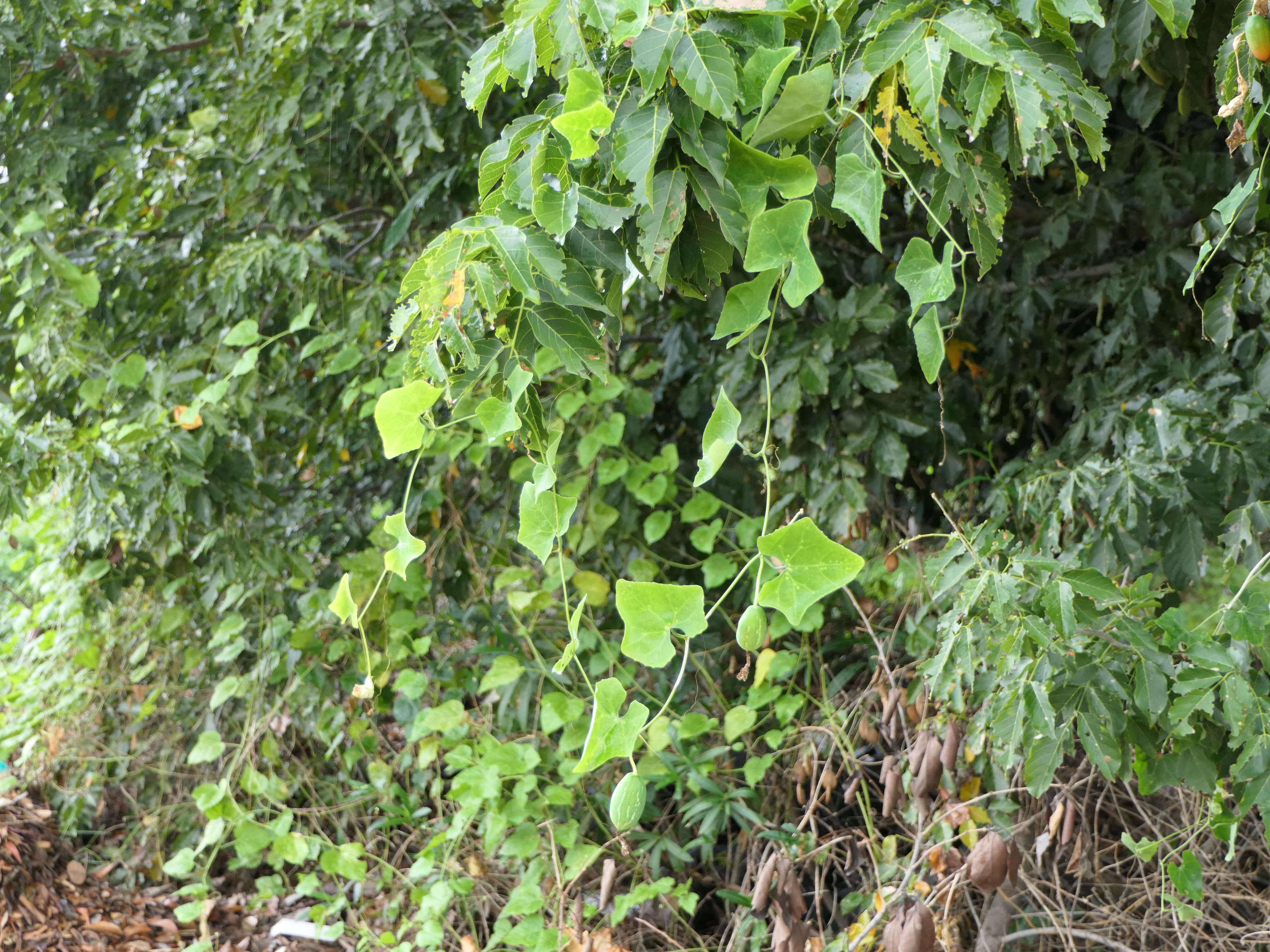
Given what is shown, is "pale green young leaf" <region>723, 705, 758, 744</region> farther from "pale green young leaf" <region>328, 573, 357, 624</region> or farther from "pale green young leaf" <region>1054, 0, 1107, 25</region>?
"pale green young leaf" <region>1054, 0, 1107, 25</region>

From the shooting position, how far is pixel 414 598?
2258 mm

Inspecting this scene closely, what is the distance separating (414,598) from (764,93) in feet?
6.11

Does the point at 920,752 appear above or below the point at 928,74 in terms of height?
below

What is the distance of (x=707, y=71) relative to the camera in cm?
54

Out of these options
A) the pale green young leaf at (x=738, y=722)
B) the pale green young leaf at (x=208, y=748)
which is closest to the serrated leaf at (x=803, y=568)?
the pale green young leaf at (x=738, y=722)

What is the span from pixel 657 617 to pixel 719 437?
11 cm

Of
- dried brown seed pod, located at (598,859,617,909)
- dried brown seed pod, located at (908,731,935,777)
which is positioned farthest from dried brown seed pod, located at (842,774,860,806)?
dried brown seed pod, located at (598,859,617,909)

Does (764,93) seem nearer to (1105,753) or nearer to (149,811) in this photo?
(1105,753)

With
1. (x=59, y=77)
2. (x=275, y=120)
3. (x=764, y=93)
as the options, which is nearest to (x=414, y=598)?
(x=275, y=120)

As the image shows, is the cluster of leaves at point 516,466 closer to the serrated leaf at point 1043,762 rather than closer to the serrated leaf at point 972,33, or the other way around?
the serrated leaf at point 1043,762

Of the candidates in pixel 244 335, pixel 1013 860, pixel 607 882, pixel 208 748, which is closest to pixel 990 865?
pixel 1013 860

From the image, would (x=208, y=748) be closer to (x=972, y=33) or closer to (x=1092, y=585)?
(x=1092, y=585)

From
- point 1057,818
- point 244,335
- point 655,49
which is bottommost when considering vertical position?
point 1057,818

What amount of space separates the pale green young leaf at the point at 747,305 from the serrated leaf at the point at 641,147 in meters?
0.08
